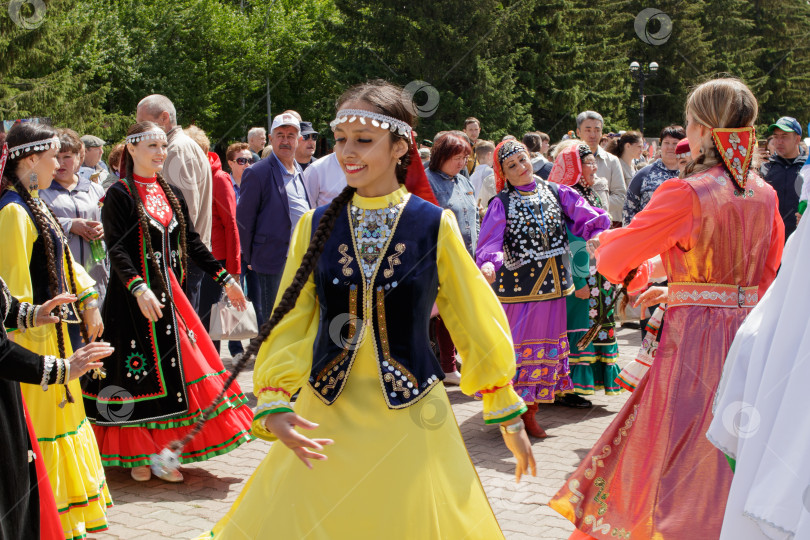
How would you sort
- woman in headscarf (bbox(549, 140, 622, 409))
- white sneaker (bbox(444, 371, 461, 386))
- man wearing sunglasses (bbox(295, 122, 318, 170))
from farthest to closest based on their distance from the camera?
man wearing sunglasses (bbox(295, 122, 318, 170)), white sneaker (bbox(444, 371, 461, 386)), woman in headscarf (bbox(549, 140, 622, 409))

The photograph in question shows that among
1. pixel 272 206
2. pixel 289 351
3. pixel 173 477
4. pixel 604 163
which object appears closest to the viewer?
pixel 289 351

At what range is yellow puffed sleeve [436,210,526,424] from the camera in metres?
2.89

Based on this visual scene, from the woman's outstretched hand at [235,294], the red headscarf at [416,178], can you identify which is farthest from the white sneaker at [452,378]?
the red headscarf at [416,178]

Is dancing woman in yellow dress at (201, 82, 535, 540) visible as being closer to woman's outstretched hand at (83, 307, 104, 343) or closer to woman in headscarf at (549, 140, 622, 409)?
woman's outstretched hand at (83, 307, 104, 343)

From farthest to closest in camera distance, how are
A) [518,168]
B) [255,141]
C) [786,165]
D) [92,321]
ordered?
1. [255,141]
2. [786,165]
3. [518,168]
4. [92,321]

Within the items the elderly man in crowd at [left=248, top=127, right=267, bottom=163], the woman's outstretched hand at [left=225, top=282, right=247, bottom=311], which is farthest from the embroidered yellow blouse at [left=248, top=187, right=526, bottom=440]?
the elderly man in crowd at [left=248, top=127, right=267, bottom=163]

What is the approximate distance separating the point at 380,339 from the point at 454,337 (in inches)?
10.6

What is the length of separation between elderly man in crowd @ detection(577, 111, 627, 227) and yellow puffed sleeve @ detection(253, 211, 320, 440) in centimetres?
627

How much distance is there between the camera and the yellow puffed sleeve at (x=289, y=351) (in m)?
2.73

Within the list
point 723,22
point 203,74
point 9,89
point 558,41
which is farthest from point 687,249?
point 723,22

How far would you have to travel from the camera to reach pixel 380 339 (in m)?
2.91

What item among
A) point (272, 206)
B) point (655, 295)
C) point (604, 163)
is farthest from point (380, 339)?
point (604, 163)

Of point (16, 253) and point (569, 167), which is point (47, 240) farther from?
point (569, 167)

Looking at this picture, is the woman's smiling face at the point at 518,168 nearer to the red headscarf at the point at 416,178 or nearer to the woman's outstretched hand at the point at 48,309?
the red headscarf at the point at 416,178
